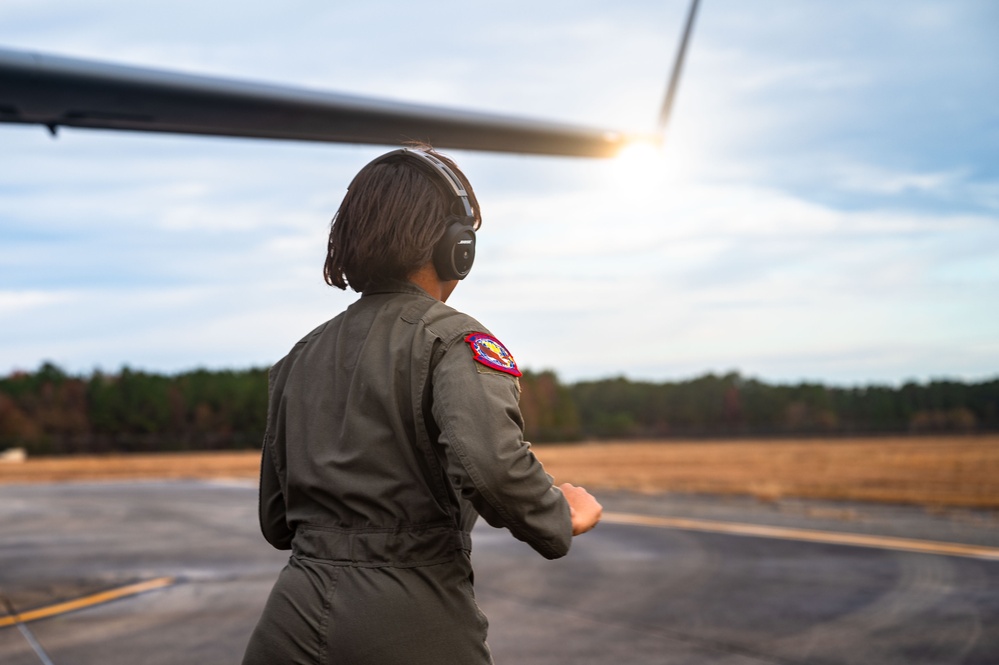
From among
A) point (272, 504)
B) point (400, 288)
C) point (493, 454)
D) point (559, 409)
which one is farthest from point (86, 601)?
point (559, 409)

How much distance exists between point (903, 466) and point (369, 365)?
31743mm

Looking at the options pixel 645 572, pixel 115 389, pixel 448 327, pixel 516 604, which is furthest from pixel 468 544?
pixel 115 389

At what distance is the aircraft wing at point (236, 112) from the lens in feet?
25.8

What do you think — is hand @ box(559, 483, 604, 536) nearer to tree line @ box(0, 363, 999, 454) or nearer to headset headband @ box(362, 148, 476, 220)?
headset headband @ box(362, 148, 476, 220)

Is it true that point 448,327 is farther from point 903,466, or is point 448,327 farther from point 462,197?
point 903,466

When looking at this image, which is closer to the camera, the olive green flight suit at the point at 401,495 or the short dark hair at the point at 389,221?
the olive green flight suit at the point at 401,495

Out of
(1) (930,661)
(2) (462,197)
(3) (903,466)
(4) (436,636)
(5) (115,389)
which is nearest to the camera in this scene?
(4) (436,636)

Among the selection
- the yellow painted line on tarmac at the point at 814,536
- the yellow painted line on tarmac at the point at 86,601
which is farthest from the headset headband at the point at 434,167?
the yellow painted line on tarmac at the point at 814,536

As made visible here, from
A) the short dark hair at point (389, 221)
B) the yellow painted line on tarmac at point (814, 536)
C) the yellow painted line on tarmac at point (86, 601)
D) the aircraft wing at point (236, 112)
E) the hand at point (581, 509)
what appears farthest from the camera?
the yellow painted line on tarmac at point (814, 536)

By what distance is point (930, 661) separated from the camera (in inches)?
217

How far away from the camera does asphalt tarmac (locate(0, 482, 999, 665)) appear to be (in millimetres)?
5961

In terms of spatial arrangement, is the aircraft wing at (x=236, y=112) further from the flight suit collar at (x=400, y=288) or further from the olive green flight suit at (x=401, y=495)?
the olive green flight suit at (x=401, y=495)

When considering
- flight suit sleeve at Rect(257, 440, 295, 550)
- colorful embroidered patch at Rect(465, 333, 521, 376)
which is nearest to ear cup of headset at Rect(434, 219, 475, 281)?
colorful embroidered patch at Rect(465, 333, 521, 376)

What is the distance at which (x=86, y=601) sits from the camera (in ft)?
26.0
